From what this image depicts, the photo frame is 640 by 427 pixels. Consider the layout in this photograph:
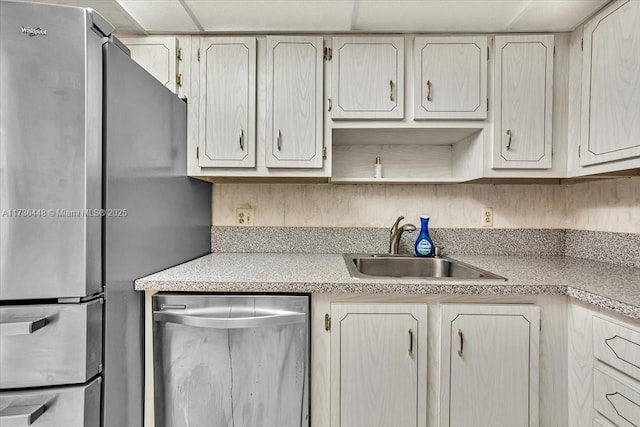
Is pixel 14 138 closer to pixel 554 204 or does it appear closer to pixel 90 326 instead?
pixel 90 326

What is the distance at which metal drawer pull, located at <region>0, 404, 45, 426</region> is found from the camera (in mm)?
936

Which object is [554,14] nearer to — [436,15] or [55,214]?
[436,15]

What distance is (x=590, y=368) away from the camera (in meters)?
1.13

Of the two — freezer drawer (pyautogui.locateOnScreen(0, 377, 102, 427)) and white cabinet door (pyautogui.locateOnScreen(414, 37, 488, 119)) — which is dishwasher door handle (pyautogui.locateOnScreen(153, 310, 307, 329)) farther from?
white cabinet door (pyautogui.locateOnScreen(414, 37, 488, 119))

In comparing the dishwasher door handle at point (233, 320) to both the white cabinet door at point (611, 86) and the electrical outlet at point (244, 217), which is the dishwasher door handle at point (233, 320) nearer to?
the electrical outlet at point (244, 217)

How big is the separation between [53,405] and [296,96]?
58.1 inches

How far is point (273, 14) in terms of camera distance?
1.53 meters

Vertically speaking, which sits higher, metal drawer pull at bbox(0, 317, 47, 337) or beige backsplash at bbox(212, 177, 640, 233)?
beige backsplash at bbox(212, 177, 640, 233)

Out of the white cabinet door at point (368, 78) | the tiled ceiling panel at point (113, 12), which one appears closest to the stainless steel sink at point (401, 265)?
the white cabinet door at point (368, 78)

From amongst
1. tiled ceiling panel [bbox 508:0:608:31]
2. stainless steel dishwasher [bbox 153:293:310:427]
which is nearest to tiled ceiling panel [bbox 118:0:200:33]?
stainless steel dishwasher [bbox 153:293:310:427]

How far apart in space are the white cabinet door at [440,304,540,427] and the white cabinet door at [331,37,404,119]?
98 cm

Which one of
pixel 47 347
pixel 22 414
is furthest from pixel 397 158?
pixel 22 414

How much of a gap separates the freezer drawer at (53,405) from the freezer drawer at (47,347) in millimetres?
24

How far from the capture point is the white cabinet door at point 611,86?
1.25m
